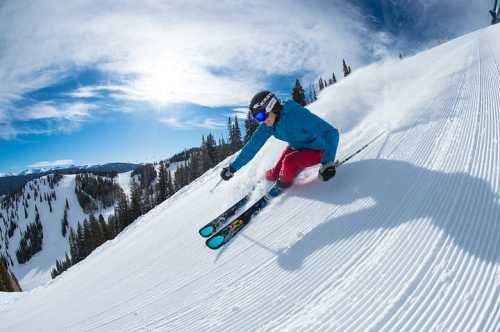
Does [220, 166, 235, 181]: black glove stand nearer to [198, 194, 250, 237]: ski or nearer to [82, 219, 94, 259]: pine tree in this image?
[198, 194, 250, 237]: ski

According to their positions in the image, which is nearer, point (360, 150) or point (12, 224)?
point (360, 150)

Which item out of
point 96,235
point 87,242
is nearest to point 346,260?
point 96,235

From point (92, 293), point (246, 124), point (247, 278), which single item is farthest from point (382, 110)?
point (246, 124)

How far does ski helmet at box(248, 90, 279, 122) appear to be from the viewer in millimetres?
4785

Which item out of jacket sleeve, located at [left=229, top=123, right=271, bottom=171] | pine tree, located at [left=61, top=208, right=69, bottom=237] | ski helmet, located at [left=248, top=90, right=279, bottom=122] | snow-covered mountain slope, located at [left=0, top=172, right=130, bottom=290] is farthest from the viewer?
pine tree, located at [left=61, top=208, right=69, bottom=237]

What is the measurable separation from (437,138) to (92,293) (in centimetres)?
580

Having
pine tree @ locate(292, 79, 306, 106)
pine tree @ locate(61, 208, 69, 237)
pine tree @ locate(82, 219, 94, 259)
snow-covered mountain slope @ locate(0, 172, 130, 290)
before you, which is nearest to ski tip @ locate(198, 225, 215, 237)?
pine tree @ locate(292, 79, 306, 106)

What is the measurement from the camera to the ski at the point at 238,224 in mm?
3943

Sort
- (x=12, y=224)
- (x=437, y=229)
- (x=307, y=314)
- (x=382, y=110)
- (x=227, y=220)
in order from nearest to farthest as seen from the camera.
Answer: (x=307, y=314) → (x=437, y=229) → (x=227, y=220) → (x=382, y=110) → (x=12, y=224)

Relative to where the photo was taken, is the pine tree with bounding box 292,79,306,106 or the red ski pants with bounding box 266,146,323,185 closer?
the red ski pants with bounding box 266,146,323,185

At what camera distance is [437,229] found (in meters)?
2.65

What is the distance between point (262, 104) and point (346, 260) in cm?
288

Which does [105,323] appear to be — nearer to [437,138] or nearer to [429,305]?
[429,305]


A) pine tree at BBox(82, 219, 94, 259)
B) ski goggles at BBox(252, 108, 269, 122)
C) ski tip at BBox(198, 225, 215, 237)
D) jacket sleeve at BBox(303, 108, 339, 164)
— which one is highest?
ski goggles at BBox(252, 108, 269, 122)
